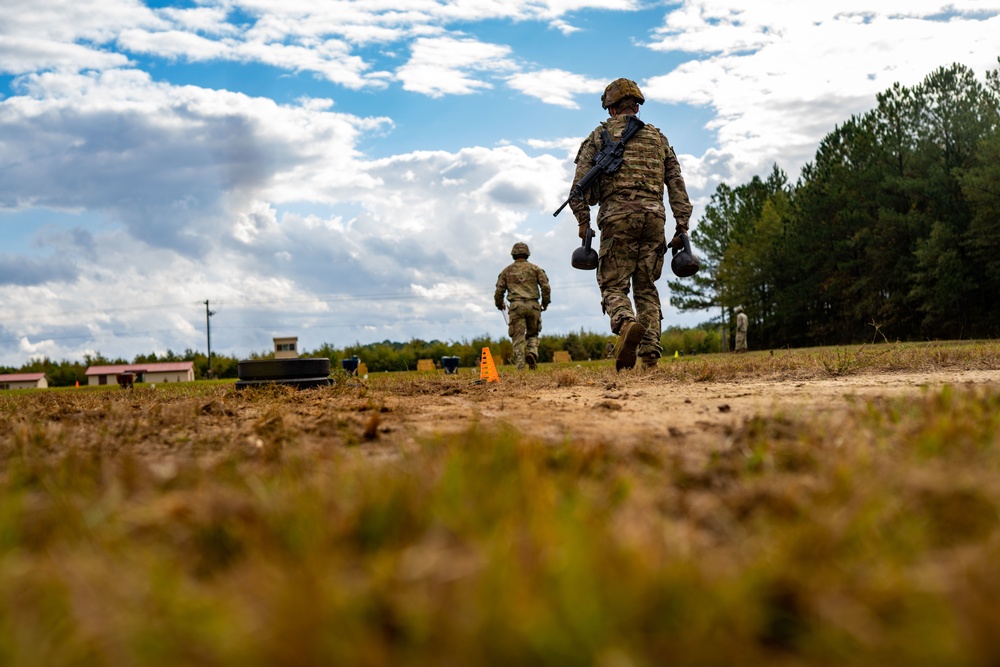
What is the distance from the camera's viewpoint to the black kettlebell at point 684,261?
388 inches

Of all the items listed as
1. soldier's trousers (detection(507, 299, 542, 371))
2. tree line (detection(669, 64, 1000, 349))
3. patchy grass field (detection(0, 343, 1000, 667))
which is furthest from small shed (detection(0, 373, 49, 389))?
patchy grass field (detection(0, 343, 1000, 667))

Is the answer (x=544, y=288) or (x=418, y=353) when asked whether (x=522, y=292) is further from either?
(x=418, y=353)

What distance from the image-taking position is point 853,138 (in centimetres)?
4725

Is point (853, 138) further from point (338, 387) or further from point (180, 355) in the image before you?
point (338, 387)

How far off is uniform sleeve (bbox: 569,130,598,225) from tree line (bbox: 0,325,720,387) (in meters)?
23.0

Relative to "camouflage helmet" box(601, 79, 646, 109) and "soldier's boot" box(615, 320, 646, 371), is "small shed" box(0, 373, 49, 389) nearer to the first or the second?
"camouflage helmet" box(601, 79, 646, 109)

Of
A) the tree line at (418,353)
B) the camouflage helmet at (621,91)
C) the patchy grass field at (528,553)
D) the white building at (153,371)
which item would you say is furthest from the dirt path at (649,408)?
the white building at (153,371)

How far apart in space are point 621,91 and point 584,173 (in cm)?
109

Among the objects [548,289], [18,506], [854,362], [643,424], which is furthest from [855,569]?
[548,289]

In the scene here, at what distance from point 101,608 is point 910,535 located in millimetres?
1500

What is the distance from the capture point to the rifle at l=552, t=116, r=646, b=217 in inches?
372

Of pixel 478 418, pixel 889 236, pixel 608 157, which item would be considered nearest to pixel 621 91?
pixel 608 157

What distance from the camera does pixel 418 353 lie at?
4097 centimetres

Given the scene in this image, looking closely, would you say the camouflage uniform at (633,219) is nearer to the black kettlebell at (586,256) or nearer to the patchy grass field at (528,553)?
the black kettlebell at (586,256)
